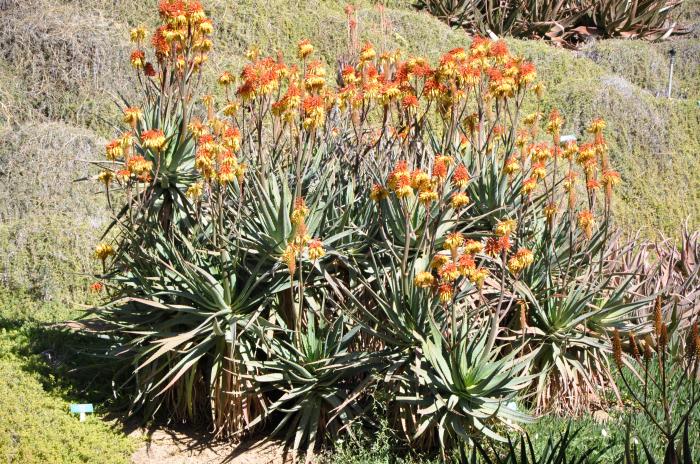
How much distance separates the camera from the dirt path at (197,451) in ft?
19.5

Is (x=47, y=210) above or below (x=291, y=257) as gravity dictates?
below

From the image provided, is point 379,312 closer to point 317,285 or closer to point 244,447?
point 317,285

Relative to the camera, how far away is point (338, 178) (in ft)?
21.8

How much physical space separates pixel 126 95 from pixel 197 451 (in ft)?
18.6

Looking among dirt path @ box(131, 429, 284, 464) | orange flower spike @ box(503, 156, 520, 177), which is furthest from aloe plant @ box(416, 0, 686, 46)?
dirt path @ box(131, 429, 284, 464)

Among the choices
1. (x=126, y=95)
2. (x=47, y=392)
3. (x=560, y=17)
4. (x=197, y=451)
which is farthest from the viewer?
(x=560, y=17)

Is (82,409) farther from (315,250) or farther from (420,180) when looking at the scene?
(420,180)

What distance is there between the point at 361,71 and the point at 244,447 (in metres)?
2.79

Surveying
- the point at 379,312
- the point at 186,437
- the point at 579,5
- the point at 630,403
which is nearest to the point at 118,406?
the point at 186,437

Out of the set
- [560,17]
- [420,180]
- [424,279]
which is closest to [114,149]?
[420,180]

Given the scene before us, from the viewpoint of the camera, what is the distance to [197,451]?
20.0ft

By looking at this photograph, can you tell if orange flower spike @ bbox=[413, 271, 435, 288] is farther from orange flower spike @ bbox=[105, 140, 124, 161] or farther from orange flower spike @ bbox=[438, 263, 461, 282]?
orange flower spike @ bbox=[105, 140, 124, 161]

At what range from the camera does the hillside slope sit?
9.09 m

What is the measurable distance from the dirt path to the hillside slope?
2.89m
